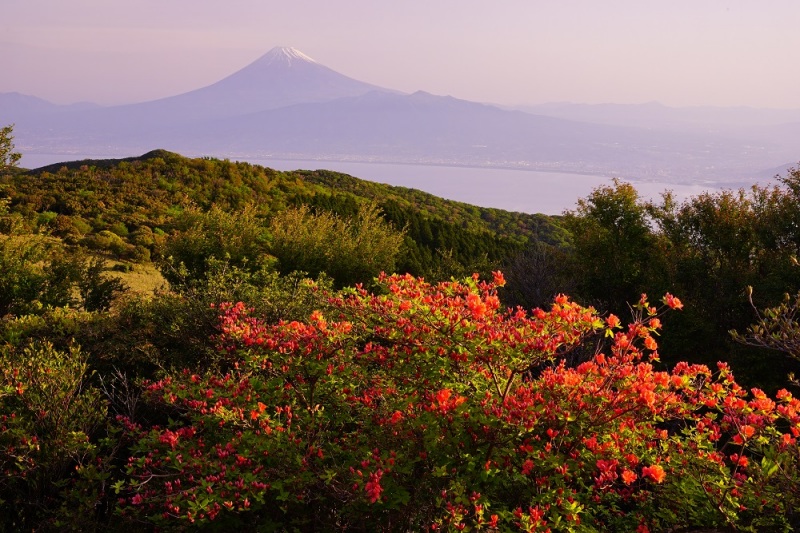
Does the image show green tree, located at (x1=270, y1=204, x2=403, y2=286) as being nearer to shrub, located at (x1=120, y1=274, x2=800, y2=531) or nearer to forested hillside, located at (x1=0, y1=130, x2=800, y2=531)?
forested hillside, located at (x1=0, y1=130, x2=800, y2=531)

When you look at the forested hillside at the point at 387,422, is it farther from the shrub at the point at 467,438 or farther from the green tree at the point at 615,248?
the green tree at the point at 615,248

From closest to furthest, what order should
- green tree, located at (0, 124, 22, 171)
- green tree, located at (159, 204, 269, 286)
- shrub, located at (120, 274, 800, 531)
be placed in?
shrub, located at (120, 274, 800, 531) → green tree, located at (0, 124, 22, 171) → green tree, located at (159, 204, 269, 286)

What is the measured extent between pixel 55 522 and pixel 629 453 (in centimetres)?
592

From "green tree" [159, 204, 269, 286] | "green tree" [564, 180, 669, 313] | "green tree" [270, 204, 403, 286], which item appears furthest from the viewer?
"green tree" [564, 180, 669, 313]

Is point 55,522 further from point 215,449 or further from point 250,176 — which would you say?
point 250,176

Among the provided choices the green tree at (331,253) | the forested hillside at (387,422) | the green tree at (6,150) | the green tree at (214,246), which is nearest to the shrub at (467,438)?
the forested hillside at (387,422)

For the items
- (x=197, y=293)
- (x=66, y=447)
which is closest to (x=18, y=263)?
(x=197, y=293)

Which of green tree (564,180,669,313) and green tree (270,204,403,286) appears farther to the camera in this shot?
green tree (564,180,669,313)

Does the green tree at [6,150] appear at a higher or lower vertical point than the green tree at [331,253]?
higher

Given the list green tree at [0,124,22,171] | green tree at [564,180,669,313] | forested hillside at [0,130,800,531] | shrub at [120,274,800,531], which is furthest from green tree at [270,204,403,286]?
shrub at [120,274,800,531]

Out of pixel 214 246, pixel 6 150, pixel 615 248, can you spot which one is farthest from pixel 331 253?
pixel 615 248

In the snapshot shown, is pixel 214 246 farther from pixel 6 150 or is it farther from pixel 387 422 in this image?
pixel 387 422

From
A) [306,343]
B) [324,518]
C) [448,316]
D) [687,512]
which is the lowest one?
[324,518]

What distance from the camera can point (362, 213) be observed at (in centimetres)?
2098
